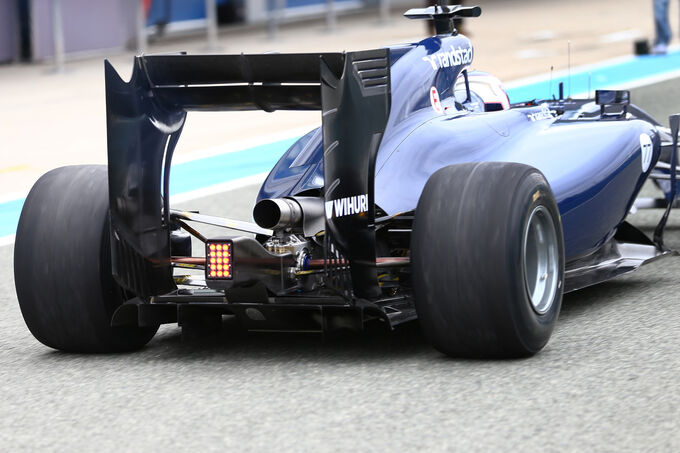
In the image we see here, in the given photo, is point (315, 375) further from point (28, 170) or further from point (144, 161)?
point (28, 170)

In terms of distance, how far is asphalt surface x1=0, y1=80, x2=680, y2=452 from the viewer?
4.57 metres

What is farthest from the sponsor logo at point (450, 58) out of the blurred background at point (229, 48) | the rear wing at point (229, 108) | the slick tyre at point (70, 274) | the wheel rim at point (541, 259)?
the blurred background at point (229, 48)

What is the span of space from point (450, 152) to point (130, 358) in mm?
1713

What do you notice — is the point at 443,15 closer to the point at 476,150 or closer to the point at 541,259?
A: the point at 476,150

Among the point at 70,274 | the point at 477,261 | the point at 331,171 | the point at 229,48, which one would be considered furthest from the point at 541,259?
the point at 229,48

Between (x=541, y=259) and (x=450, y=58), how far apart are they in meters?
1.64

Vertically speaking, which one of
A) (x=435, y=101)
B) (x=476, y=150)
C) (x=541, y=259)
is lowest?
(x=541, y=259)

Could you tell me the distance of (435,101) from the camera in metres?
6.77

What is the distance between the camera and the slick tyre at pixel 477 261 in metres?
5.22

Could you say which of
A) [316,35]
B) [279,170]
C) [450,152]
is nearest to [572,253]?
[450,152]

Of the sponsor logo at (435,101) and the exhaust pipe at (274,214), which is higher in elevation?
the sponsor logo at (435,101)

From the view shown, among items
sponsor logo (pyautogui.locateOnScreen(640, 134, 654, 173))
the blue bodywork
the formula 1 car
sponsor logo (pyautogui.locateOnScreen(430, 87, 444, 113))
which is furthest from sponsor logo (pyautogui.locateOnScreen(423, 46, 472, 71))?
sponsor logo (pyautogui.locateOnScreen(640, 134, 654, 173))

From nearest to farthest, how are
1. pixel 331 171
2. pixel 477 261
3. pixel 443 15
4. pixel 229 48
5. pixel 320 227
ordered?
pixel 477 261 < pixel 331 171 < pixel 320 227 < pixel 443 15 < pixel 229 48

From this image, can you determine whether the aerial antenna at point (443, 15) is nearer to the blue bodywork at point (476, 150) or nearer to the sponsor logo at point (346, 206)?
the blue bodywork at point (476, 150)
